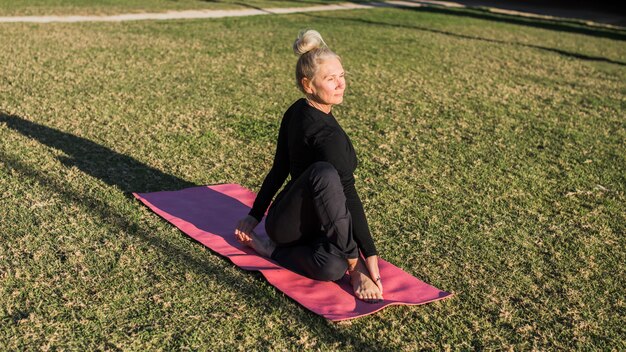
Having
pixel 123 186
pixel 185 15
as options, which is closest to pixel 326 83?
pixel 123 186

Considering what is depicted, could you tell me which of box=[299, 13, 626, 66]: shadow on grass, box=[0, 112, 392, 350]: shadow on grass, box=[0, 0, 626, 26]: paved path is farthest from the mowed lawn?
box=[0, 0, 626, 26]: paved path

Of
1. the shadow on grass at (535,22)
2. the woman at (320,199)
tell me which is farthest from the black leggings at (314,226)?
the shadow on grass at (535,22)

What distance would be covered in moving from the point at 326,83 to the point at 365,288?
41.7 inches

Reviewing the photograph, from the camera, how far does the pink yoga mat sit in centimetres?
391

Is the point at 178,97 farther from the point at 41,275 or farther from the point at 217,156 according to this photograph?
the point at 41,275

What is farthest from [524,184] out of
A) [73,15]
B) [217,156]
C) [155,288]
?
[73,15]

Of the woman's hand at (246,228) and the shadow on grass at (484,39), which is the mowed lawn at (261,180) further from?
the shadow on grass at (484,39)

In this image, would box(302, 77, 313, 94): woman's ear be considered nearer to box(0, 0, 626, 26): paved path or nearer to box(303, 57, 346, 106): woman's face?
box(303, 57, 346, 106): woman's face

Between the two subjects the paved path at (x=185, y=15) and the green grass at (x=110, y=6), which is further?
the green grass at (x=110, y=6)

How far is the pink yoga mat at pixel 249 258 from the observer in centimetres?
391

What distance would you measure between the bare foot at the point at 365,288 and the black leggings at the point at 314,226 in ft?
0.27

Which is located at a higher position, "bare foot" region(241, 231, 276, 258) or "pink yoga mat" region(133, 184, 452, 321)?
"bare foot" region(241, 231, 276, 258)

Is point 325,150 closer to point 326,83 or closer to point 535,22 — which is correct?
point 326,83

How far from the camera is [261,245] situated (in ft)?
14.4
